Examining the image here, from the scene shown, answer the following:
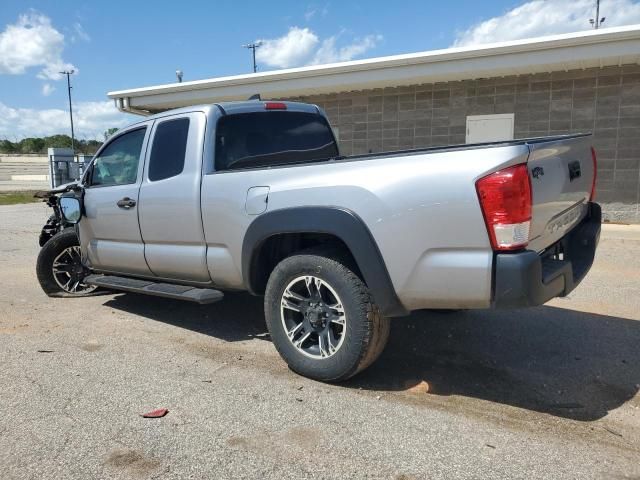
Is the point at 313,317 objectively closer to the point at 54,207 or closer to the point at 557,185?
the point at 557,185

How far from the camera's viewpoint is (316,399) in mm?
3418

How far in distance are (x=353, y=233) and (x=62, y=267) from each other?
4.34 m

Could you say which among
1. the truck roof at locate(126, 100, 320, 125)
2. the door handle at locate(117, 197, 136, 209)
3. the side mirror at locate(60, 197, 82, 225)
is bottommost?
the side mirror at locate(60, 197, 82, 225)

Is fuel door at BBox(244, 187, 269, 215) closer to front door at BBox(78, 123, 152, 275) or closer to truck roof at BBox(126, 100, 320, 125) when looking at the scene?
truck roof at BBox(126, 100, 320, 125)

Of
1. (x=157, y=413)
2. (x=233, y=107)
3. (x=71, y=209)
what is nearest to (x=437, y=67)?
(x=233, y=107)

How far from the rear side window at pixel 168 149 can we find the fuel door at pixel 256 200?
89cm

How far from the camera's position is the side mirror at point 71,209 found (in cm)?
549

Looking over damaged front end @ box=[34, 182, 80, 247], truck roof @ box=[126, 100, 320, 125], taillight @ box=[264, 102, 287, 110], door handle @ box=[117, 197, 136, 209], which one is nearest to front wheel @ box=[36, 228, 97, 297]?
damaged front end @ box=[34, 182, 80, 247]

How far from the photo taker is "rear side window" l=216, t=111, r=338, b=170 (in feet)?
14.5

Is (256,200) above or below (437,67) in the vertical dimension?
below

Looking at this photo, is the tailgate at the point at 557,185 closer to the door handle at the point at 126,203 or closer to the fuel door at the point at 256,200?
the fuel door at the point at 256,200

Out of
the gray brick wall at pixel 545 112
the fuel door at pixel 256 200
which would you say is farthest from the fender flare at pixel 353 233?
the gray brick wall at pixel 545 112

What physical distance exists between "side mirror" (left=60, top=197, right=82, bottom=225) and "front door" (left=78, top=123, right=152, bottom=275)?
8 centimetres

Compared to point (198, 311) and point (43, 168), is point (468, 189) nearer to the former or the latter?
point (198, 311)
